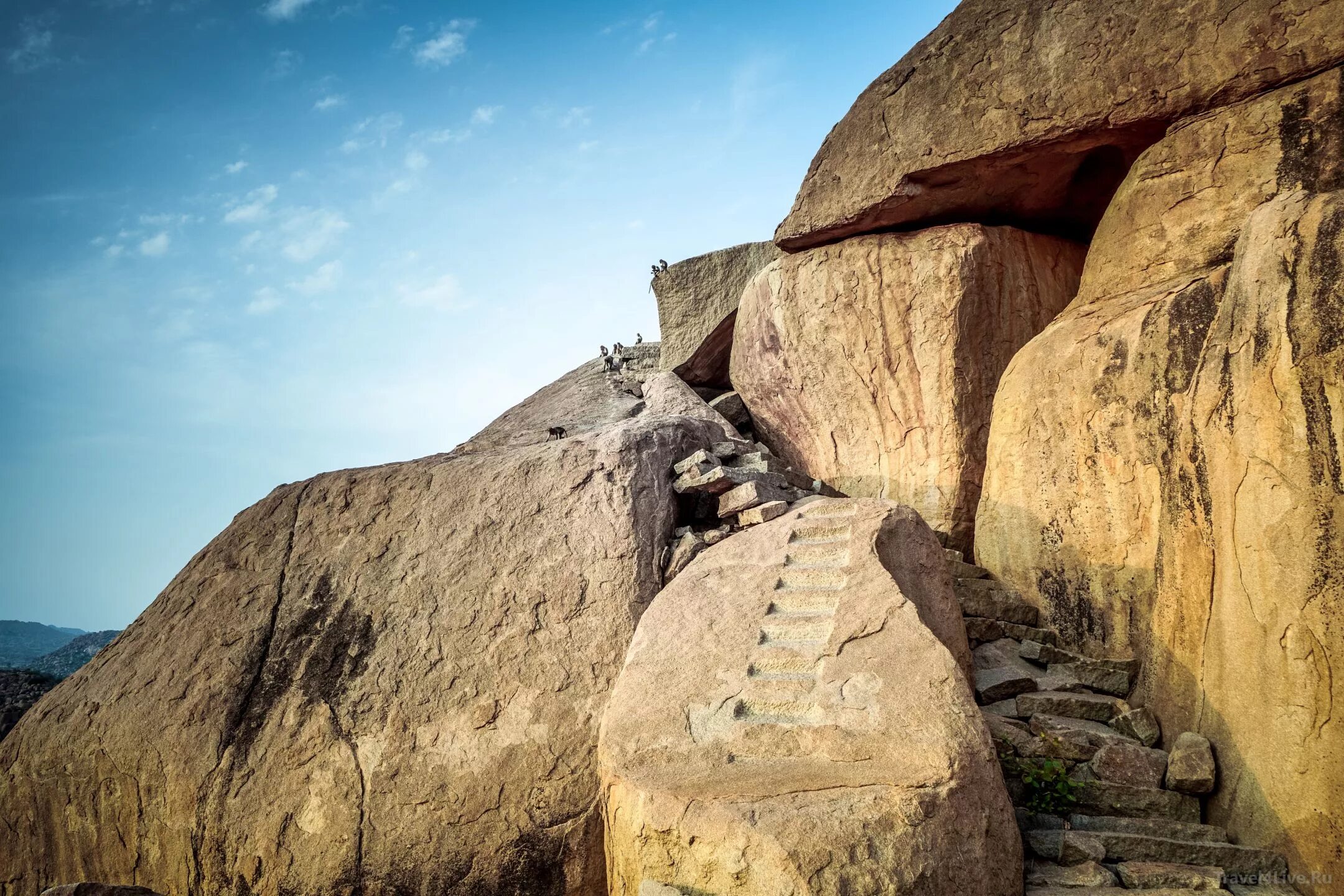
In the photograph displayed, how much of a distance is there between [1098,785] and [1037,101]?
16.4 feet

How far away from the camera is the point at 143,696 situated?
6043 mm

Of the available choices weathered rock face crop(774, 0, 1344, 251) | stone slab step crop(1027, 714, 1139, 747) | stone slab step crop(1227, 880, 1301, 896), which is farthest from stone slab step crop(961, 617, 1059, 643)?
weathered rock face crop(774, 0, 1344, 251)

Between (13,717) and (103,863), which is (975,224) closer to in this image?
(103,863)

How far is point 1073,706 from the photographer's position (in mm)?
5164

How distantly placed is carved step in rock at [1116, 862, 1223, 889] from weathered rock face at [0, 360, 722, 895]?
259 centimetres

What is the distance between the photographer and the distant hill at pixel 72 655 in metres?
14.6

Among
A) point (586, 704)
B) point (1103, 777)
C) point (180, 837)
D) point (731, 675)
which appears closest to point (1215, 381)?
point (1103, 777)

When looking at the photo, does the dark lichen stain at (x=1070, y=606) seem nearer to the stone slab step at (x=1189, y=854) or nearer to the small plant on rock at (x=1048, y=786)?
the small plant on rock at (x=1048, y=786)

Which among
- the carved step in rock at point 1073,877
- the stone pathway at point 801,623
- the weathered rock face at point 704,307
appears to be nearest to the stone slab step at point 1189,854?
the carved step in rock at point 1073,877

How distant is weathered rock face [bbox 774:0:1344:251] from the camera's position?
6.18m

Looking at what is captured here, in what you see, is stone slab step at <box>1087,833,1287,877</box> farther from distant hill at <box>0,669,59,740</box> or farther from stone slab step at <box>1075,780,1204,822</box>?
distant hill at <box>0,669,59,740</box>

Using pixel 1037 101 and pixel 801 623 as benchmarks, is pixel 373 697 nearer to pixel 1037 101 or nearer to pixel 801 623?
pixel 801 623

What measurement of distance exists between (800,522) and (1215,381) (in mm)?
2418

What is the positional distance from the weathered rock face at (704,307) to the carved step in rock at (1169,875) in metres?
7.64
